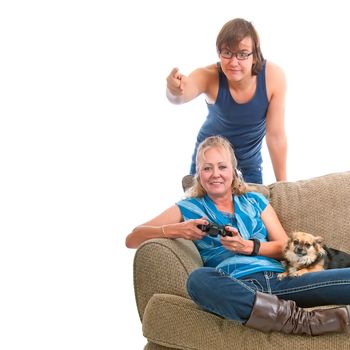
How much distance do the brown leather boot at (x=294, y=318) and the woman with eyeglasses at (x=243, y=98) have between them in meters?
1.05

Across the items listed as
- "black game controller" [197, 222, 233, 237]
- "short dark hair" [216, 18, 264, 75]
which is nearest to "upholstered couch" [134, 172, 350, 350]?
"black game controller" [197, 222, 233, 237]

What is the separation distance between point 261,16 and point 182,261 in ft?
6.46

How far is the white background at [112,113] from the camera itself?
438cm

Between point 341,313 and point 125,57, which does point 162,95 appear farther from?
point 341,313

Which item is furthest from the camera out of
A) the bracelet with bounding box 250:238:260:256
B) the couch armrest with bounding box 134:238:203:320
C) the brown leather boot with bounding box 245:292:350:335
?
the bracelet with bounding box 250:238:260:256

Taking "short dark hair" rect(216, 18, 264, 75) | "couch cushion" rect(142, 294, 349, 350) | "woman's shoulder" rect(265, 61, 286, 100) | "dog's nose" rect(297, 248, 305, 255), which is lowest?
"couch cushion" rect(142, 294, 349, 350)

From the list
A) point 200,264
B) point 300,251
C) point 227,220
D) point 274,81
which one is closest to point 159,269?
point 200,264

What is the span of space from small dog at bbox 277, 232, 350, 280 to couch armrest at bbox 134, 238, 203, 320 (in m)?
0.37

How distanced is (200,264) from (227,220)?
0.21 meters

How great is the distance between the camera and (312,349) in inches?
102

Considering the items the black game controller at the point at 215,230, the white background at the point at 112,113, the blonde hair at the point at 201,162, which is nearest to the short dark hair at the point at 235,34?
the blonde hair at the point at 201,162

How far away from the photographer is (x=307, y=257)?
296 centimetres

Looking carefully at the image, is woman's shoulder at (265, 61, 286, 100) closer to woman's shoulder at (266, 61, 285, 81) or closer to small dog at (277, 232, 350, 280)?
woman's shoulder at (266, 61, 285, 81)

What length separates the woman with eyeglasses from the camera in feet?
10.9
